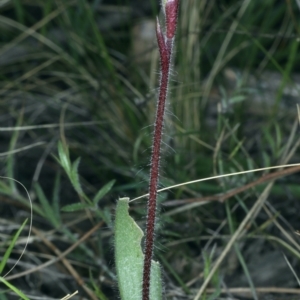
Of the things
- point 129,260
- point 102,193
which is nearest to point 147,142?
point 102,193

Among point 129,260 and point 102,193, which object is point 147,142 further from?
point 129,260


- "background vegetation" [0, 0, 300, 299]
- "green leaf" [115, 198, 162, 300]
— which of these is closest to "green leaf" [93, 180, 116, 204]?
"background vegetation" [0, 0, 300, 299]

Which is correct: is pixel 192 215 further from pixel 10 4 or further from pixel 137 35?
pixel 10 4

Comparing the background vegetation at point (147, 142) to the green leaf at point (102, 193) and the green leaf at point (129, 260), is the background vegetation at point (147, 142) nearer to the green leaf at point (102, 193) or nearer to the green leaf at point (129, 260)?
the green leaf at point (102, 193)

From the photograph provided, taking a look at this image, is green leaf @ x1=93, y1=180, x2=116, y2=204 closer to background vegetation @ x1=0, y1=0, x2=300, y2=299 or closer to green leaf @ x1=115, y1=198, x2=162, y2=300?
background vegetation @ x1=0, y1=0, x2=300, y2=299

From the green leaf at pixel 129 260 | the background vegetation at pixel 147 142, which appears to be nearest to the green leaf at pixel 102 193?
the background vegetation at pixel 147 142
